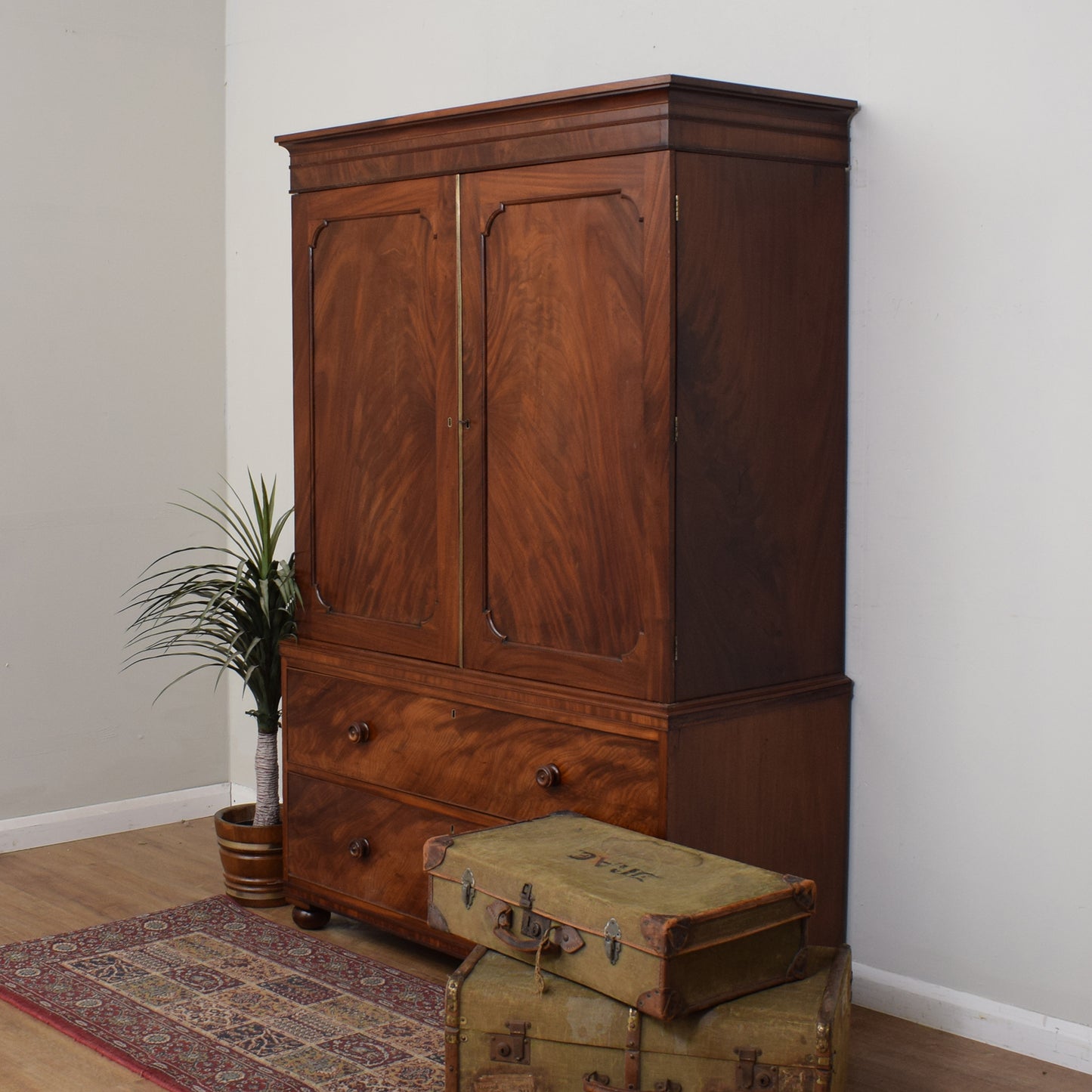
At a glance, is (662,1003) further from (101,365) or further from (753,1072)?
(101,365)

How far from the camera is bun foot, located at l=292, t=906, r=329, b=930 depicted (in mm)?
3439

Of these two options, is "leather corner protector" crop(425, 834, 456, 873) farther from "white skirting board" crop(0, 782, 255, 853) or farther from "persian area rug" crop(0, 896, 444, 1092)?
"white skirting board" crop(0, 782, 255, 853)

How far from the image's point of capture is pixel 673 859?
7.98 feet

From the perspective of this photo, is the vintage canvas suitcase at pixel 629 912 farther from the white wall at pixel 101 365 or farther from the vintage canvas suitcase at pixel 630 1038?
the white wall at pixel 101 365

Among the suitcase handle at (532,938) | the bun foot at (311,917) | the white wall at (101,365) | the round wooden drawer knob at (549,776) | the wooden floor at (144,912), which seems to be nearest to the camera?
the suitcase handle at (532,938)

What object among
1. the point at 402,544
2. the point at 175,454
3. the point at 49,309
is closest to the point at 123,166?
the point at 49,309

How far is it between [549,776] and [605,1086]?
69 cm

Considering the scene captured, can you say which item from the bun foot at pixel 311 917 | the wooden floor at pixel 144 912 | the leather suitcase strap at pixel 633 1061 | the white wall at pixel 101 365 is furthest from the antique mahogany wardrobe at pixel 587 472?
the white wall at pixel 101 365

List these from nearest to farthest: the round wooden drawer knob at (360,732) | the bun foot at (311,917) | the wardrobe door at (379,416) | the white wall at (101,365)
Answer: the wardrobe door at (379,416) → the round wooden drawer knob at (360,732) → the bun foot at (311,917) → the white wall at (101,365)

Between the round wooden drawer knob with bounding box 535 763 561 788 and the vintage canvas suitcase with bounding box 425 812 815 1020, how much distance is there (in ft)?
0.76

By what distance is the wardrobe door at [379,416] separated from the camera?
3.05 metres

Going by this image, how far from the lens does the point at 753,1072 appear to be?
2.19 meters

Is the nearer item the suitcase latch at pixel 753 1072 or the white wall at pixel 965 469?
the suitcase latch at pixel 753 1072

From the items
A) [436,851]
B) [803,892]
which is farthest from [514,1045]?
[803,892]
